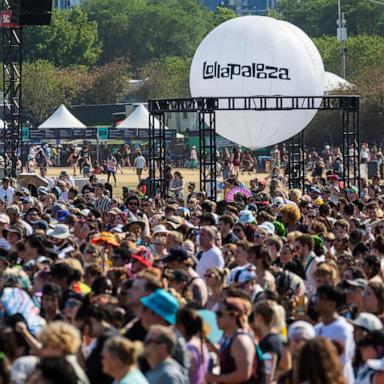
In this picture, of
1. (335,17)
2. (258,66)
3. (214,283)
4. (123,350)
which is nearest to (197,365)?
(123,350)

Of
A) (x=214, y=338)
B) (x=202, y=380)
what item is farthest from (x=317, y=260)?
(x=202, y=380)

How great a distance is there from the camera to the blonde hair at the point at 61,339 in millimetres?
9297

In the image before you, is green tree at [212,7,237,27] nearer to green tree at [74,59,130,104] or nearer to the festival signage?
green tree at [74,59,130,104]

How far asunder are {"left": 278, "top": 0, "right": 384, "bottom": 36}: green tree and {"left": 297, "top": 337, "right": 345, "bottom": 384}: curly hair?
128705 millimetres

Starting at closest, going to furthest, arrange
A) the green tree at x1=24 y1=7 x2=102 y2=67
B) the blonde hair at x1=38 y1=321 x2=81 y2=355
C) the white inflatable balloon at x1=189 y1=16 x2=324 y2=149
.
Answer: the blonde hair at x1=38 y1=321 x2=81 y2=355, the white inflatable balloon at x1=189 y1=16 x2=324 y2=149, the green tree at x1=24 y1=7 x2=102 y2=67

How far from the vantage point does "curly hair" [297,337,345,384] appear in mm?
8906

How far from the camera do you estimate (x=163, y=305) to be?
35.6 ft

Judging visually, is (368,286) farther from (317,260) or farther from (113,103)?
(113,103)

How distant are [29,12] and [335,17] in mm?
99712

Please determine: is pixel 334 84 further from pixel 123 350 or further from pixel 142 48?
pixel 123 350

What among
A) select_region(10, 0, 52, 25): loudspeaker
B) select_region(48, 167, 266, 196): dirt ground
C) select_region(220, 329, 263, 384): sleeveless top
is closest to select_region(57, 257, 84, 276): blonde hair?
select_region(220, 329, 263, 384): sleeveless top

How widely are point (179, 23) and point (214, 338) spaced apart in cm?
12817

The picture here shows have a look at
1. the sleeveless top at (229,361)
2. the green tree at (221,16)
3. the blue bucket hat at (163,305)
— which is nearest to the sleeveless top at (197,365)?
the sleeveless top at (229,361)

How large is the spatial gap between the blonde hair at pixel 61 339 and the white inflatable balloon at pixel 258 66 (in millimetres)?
26451
